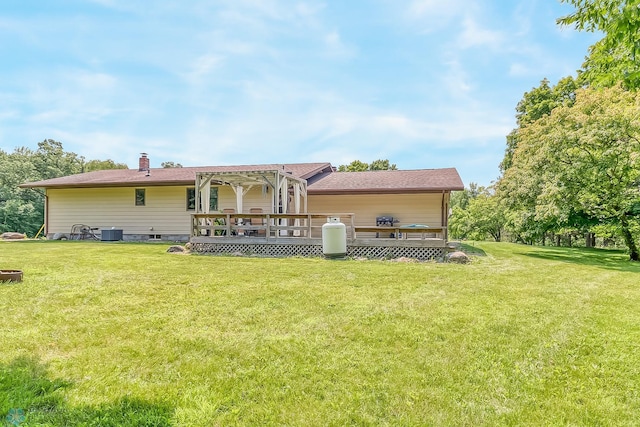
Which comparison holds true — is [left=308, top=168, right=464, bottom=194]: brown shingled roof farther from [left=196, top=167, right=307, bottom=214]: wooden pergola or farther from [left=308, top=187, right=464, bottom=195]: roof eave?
[left=196, top=167, right=307, bottom=214]: wooden pergola

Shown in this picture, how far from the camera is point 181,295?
189 inches

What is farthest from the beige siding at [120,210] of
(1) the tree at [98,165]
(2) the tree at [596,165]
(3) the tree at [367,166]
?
(1) the tree at [98,165]

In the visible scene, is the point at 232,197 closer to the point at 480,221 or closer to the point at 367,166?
the point at 367,166

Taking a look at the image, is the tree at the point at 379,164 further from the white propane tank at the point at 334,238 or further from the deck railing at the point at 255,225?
the white propane tank at the point at 334,238

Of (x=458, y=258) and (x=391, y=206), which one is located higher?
(x=391, y=206)

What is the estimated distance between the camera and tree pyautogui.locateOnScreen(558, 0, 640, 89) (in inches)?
131

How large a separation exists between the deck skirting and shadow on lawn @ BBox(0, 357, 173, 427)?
25.7 feet

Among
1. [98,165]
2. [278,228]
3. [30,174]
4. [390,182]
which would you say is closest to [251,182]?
[278,228]

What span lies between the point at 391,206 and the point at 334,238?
5.20m

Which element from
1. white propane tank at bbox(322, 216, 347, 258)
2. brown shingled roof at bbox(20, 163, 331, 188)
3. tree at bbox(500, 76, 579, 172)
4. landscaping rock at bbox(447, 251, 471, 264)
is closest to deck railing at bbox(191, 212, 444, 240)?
white propane tank at bbox(322, 216, 347, 258)

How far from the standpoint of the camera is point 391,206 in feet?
45.6

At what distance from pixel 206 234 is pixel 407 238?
6730mm

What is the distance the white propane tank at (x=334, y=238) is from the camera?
30.8 feet

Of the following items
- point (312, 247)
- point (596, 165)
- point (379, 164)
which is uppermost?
point (379, 164)
